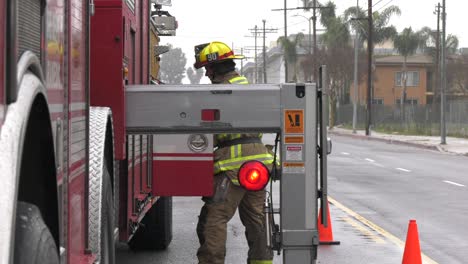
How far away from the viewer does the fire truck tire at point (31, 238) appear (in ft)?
8.97

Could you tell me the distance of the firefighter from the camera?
644 centimetres

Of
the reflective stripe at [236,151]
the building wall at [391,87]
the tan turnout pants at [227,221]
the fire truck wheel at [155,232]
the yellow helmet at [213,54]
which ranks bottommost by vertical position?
the fire truck wheel at [155,232]

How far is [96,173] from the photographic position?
15.2ft

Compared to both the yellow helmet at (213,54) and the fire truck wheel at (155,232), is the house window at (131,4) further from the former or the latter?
the fire truck wheel at (155,232)

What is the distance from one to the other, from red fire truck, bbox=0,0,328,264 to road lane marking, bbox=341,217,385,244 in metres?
4.49

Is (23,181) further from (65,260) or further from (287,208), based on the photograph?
(287,208)

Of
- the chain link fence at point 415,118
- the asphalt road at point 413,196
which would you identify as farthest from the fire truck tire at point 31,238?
the chain link fence at point 415,118

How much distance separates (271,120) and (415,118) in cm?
6081

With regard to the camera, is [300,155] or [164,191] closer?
[300,155]

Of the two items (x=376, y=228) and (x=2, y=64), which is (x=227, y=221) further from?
(x=376, y=228)

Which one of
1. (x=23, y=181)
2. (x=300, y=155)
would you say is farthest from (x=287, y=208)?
(x=23, y=181)

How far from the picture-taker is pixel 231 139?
6.61 meters

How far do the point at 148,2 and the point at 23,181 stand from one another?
4593mm

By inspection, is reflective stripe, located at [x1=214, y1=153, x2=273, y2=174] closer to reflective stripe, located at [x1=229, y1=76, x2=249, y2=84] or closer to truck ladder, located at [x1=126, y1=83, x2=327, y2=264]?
reflective stripe, located at [x1=229, y1=76, x2=249, y2=84]
